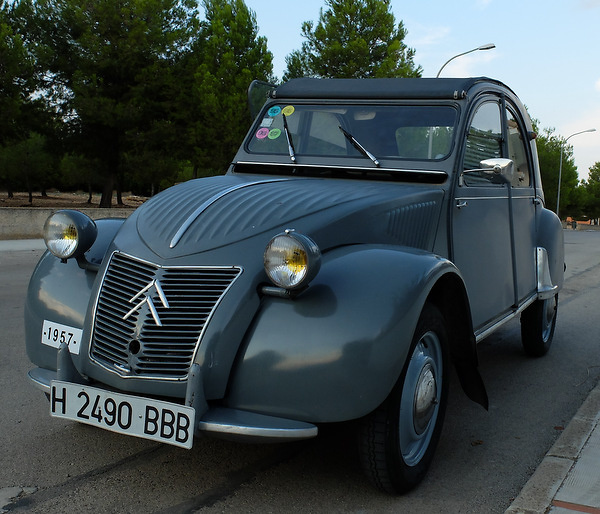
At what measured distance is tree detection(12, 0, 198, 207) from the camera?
28.6 meters

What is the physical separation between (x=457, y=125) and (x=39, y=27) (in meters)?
29.0

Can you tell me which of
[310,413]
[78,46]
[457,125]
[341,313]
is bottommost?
[310,413]

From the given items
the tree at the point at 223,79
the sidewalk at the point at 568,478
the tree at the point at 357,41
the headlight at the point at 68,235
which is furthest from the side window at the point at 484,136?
the tree at the point at 357,41

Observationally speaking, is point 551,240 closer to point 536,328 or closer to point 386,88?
point 536,328

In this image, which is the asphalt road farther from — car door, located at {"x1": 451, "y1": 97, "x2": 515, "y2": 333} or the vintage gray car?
car door, located at {"x1": 451, "y1": 97, "x2": 515, "y2": 333}

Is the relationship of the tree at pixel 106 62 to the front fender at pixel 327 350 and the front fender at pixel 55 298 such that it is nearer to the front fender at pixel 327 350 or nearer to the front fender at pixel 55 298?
the front fender at pixel 55 298

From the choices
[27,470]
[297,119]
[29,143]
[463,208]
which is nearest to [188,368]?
[27,470]

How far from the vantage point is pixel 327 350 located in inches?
106

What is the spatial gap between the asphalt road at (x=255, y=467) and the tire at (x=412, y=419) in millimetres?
122

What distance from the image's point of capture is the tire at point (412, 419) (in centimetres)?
290

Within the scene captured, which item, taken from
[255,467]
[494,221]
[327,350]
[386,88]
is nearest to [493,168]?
[494,221]

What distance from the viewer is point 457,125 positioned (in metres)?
4.27

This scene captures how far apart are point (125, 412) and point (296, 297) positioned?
31.7 inches

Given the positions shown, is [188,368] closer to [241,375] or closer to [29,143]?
[241,375]
